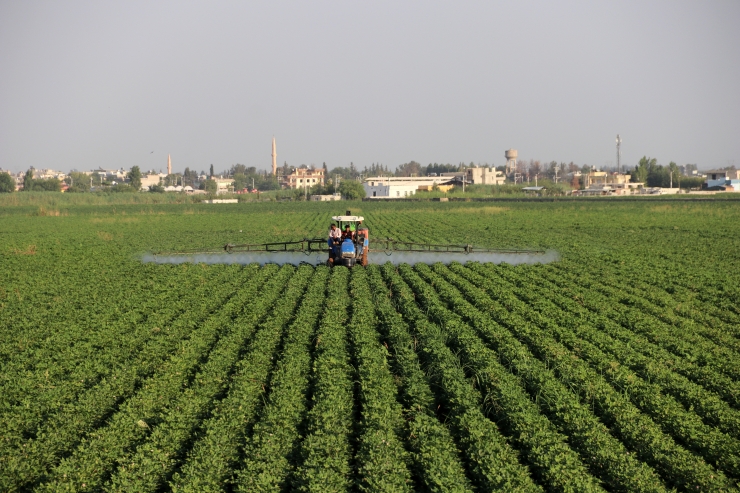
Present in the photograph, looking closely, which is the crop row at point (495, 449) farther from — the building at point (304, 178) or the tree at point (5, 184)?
the building at point (304, 178)

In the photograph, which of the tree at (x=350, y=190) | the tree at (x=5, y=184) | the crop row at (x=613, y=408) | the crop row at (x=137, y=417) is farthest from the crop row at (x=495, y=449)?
the tree at (x=5, y=184)

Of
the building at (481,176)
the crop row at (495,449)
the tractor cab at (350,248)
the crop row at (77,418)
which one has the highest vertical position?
the building at (481,176)

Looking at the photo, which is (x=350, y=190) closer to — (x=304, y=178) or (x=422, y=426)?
(x=304, y=178)

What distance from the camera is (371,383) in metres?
9.66

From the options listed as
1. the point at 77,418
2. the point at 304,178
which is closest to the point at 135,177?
the point at 304,178

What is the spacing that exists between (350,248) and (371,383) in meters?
12.2

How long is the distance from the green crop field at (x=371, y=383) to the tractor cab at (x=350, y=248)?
192cm

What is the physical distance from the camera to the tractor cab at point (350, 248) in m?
21.8

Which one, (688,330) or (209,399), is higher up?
(209,399)

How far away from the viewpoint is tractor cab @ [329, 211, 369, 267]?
21.8 meters

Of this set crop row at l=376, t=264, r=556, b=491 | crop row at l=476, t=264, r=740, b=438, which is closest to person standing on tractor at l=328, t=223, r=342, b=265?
crop row at l=476, t=264, r=740, b=438

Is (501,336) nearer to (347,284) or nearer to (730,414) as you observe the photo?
(730,414)

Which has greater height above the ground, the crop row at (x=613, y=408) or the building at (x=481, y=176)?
the building at (x=481, y=176)

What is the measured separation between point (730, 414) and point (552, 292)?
348 inches
